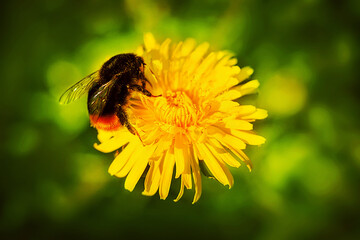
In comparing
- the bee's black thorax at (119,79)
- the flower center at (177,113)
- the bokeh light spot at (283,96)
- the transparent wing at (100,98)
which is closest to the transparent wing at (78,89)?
the bee's black thorax at (119,79)

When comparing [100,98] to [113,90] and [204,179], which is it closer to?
[113,90]

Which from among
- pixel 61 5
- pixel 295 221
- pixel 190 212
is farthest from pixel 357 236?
pixel 61 5

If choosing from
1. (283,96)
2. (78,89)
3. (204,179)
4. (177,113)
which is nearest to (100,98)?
(78,89)

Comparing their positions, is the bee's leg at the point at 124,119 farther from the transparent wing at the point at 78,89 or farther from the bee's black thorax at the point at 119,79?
the transparent wing at the point at 78,89

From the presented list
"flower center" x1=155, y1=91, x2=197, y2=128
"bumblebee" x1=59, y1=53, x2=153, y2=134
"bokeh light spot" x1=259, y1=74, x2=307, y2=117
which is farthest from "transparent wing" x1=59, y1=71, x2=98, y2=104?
"bokeh light spot" x1=259, y1=74, x2=307, y2=117

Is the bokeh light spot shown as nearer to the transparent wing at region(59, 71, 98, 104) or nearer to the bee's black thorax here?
the bee's black thorax

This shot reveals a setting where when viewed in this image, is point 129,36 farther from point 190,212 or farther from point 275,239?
point 275,239
